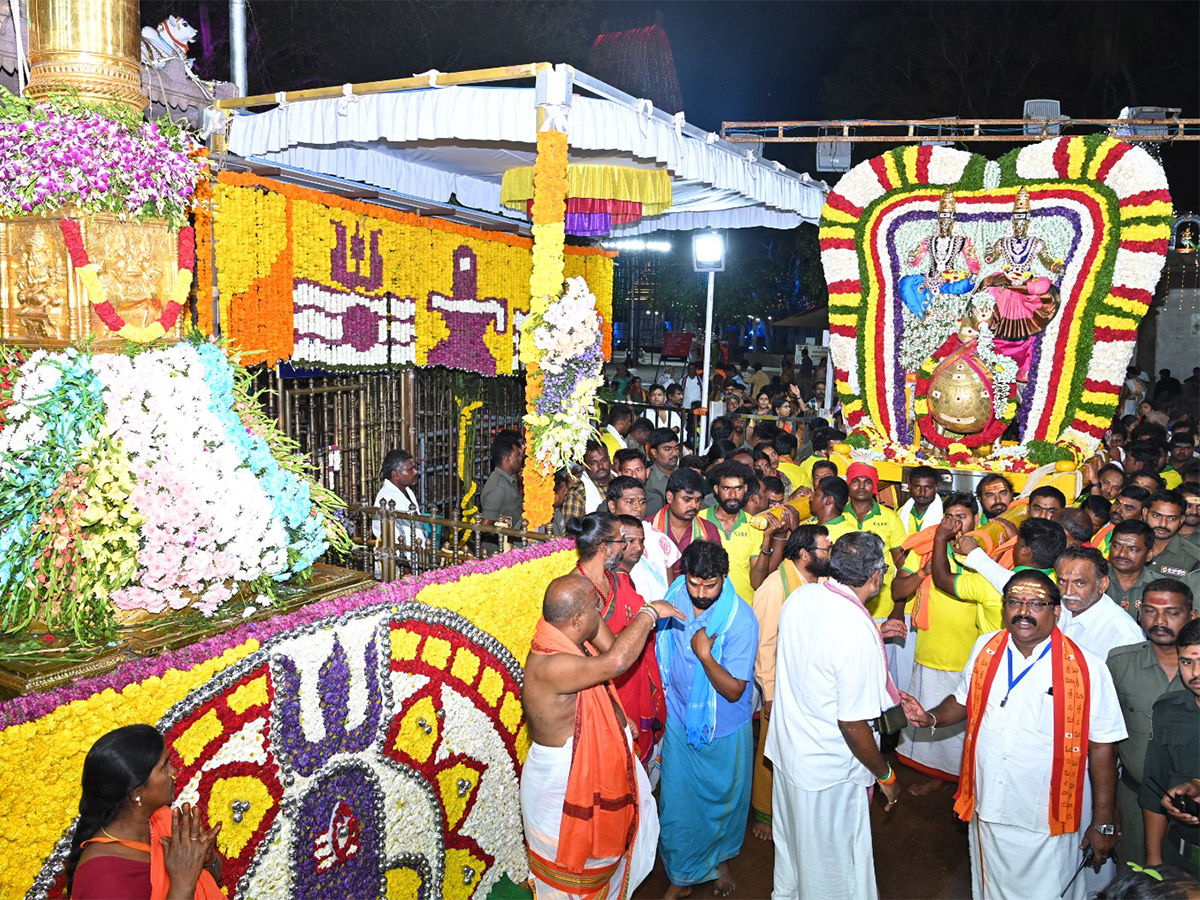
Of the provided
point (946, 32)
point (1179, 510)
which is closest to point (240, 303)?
point (1179, 510)

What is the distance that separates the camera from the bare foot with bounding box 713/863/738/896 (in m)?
4.78

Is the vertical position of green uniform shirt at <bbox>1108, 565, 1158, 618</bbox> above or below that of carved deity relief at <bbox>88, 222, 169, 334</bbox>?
below

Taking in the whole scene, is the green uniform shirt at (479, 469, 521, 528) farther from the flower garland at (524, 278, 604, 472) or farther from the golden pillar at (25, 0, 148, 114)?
the golden pillar at (25, 0, 148, 114)

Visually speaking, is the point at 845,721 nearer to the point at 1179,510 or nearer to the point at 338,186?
the point at 1179,510

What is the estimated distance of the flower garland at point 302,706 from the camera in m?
2.87

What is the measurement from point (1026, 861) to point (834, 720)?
896mm

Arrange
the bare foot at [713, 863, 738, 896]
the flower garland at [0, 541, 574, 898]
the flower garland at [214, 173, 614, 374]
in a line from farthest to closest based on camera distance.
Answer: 1. the flower garland at [214, 173, 614, 374]
2. the bare foot at [713, 863, 738, 896]
3. the flower garland at [0, 541, 574, 898]

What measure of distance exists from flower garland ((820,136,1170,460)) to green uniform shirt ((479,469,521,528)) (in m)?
5.86

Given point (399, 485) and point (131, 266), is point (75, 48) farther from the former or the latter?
point (399, 485)

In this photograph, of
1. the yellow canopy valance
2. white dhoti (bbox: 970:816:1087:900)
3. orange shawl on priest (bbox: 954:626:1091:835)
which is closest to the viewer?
orange shawl on priest (bbox: 954:626:1091:835)

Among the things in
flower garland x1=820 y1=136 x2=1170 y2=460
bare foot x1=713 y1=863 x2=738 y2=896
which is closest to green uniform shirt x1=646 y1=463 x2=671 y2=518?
bare foot x1=713 y1=863 x2=738 y2=896

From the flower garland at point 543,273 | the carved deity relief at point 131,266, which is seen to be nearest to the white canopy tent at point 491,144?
the flower garland at point 543,273

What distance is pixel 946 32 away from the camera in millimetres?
25453

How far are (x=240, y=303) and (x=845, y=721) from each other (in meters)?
5.54
